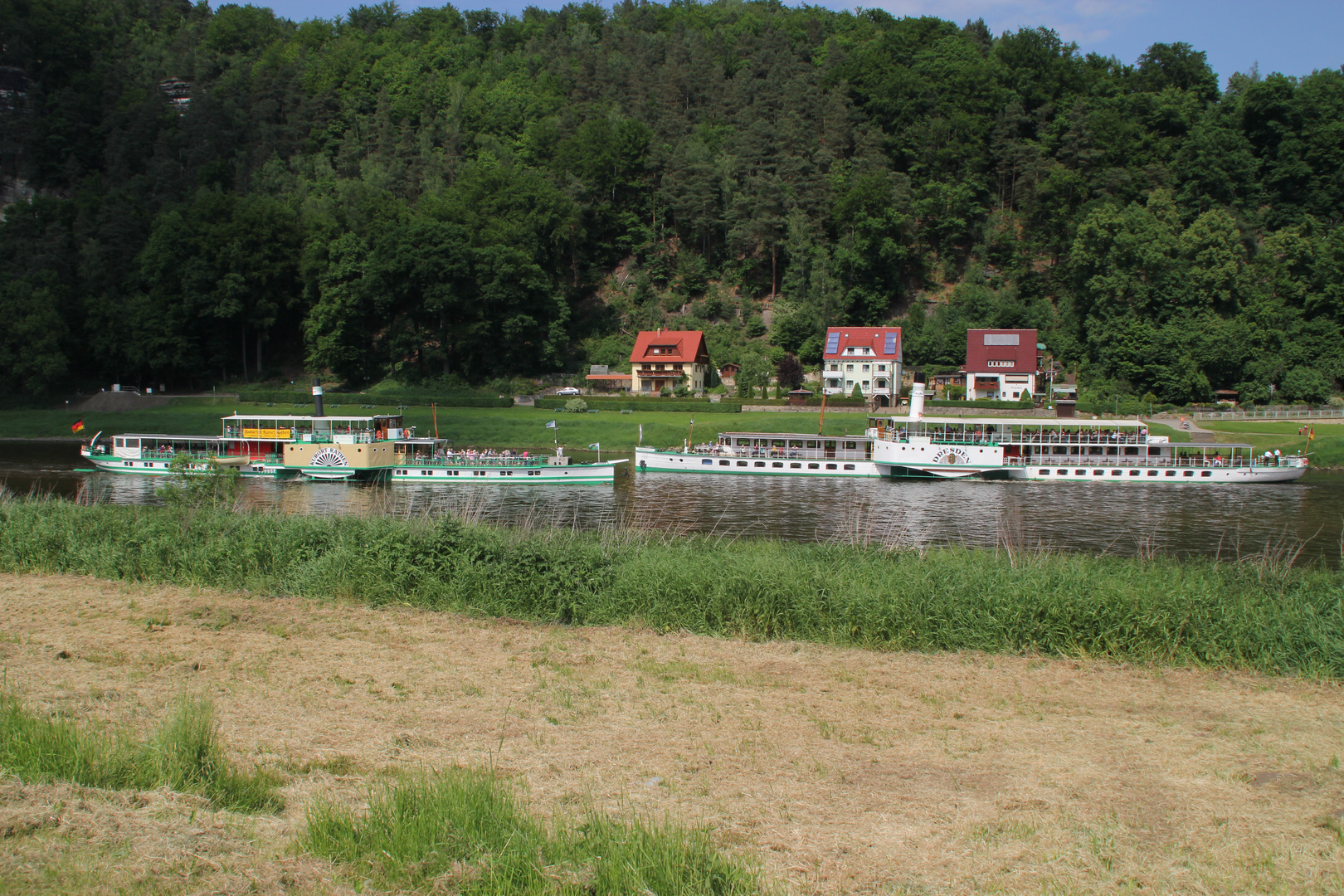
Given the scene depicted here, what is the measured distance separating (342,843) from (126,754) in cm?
278

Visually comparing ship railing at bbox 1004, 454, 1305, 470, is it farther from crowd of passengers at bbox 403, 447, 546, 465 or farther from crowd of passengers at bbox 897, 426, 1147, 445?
crowd of passengers at bbox 403, 447, 546, 465

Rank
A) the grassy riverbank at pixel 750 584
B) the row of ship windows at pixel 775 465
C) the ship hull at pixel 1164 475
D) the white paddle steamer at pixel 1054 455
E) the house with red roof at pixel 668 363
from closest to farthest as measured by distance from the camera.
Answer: the grassy riverbank at pixel 750 584 → the ship hull at pixel 1164 475 → the white paddle steamer at pixel 1054 455 → the row of ship windows at pixel 775 465 → the house with red roof at pixel 668 363

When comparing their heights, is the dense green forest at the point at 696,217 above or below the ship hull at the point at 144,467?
above

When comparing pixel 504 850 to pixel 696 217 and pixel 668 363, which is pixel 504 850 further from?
pixel 696 217

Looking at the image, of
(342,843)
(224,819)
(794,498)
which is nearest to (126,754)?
(224,819)

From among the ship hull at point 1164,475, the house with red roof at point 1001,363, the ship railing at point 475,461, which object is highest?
the house with red roof at point 1001,363

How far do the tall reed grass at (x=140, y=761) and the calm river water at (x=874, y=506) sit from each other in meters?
21.4

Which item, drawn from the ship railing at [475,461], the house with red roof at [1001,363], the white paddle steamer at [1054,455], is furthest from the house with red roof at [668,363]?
the ship railing at [475,461]

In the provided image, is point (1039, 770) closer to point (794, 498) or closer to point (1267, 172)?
point (794, 498)

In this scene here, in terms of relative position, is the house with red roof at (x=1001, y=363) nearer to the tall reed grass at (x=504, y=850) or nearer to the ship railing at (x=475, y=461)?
the ship railing at (x=475, y=461)

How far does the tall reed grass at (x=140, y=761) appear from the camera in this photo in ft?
25.7

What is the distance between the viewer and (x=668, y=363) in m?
89.2

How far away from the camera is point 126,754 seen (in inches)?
326

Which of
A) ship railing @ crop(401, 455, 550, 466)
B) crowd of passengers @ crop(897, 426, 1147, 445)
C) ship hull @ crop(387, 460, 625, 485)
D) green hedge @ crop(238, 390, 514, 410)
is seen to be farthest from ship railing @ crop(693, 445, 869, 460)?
green hedge @ crop(238, 390, 514, 410)
